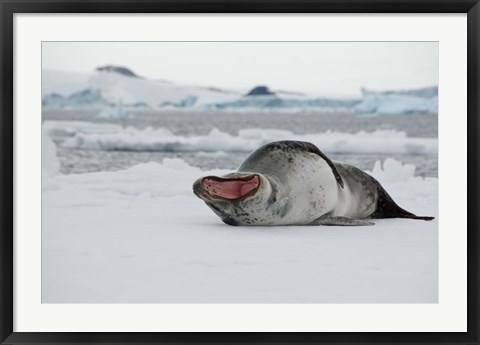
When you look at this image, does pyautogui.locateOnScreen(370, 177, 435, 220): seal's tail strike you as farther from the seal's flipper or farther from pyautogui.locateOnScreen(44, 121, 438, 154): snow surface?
pyautogui.locateOnScreen(44, 121, 438, 154): snow surface

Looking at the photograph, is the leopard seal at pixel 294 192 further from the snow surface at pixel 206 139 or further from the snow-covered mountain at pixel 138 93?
the snow-covered mountain at pixel 138 93

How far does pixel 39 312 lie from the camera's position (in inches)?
140

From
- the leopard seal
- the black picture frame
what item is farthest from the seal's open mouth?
the black picture frame

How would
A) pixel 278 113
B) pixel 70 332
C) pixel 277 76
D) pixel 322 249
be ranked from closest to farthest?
pixel 70 332 < pixel 322 249 < pixel 277 76 < pixel 278 113

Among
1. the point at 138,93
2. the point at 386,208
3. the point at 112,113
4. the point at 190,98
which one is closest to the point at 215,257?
the point at 386,208

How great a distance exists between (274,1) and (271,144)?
158cm

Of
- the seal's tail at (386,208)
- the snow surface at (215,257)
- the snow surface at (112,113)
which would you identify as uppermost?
the snow surface at (112,113)

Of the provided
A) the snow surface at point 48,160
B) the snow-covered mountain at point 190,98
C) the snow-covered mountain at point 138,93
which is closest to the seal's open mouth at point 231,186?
the snow surface at point 48,160

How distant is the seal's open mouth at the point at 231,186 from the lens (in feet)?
14.1

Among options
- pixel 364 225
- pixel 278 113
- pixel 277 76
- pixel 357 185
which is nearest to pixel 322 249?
pixel 364 225

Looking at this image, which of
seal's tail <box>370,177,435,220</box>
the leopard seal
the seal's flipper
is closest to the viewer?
the leopard seal

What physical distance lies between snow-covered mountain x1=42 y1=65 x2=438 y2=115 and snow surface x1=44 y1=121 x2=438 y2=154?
30 cm

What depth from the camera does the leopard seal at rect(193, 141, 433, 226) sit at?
442 centimetres

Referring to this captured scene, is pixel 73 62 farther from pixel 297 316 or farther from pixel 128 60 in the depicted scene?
pixel 297 316
